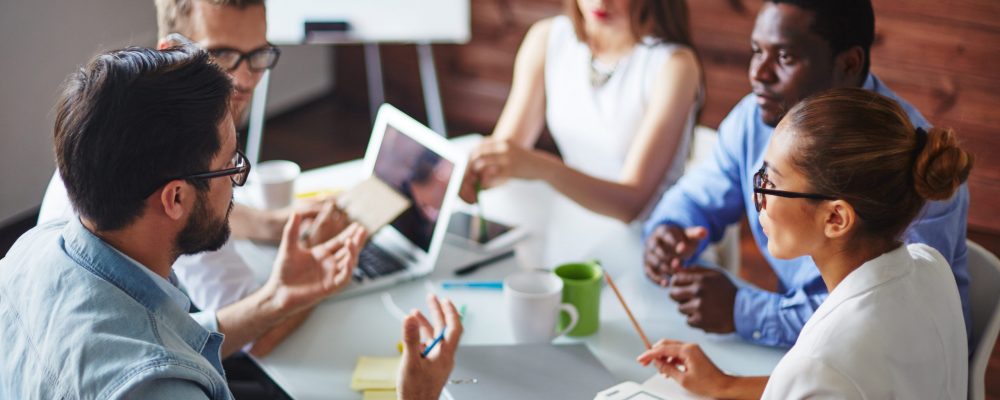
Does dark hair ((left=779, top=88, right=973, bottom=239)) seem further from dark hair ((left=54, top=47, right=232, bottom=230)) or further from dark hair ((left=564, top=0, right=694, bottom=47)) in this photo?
dark hair ((left=564, top=0, right=694, bottom=47))

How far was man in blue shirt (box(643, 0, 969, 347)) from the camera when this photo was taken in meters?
1.50

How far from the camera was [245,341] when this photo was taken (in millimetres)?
1445

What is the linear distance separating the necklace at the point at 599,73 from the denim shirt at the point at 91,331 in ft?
4.56

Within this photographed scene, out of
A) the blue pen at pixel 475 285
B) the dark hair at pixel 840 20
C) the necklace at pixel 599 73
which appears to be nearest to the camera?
the dark hair at pixel 840 20

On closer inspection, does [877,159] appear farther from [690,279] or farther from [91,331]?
[91,331]

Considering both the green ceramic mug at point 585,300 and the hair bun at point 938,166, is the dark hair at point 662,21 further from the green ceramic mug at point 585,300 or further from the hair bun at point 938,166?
the hair bun at point 938,166

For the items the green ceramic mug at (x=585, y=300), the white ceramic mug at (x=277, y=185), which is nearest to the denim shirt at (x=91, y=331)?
the green ceramic mug at (x=585, y=300)

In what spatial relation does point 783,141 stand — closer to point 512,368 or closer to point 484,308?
point 512,368

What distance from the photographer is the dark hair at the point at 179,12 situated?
1696 millimetres

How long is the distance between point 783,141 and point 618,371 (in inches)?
17.7

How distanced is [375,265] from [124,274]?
0.69m

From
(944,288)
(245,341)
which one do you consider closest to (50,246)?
(245,341)

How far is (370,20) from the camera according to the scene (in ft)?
10.7

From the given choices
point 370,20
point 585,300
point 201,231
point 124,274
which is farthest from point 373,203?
point 370,20
